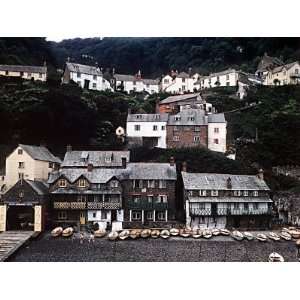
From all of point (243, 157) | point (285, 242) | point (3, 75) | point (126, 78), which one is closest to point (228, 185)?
point (243, 157)

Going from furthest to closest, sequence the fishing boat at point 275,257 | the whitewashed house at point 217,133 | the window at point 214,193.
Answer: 1. the whitewashed house at point 217,133
2. the window at point 214,193
3. the fishing boat at point 275,257

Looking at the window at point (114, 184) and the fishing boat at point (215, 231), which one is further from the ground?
the window at point (114, 184)

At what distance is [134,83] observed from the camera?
956 cm

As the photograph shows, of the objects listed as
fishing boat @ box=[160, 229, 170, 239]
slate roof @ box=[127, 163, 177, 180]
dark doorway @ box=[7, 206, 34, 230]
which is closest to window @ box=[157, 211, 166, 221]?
fishing boat @ box=[160, 229, 170, 239]

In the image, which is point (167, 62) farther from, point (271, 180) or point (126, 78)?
point (271, 180)

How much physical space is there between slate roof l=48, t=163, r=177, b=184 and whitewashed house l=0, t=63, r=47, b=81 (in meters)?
1.83

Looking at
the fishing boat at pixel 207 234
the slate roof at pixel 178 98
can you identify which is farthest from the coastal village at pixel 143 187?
the slate roof at pixel 178 98

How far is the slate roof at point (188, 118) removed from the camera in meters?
9.48

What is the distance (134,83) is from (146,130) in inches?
38.8

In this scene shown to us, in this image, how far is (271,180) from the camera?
8.95 m

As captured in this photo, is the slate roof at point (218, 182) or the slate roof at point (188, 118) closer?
the slate roof at point (218, 182)

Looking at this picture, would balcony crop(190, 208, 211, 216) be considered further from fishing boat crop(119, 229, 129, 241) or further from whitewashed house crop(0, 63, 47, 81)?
whitewashed house crop(0, 63, 47, 81)

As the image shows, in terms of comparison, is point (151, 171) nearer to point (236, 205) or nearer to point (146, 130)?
point (146, 130)

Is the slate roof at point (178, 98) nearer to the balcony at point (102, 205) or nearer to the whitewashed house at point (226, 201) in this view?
the whitewashed house at point (226, 201)
